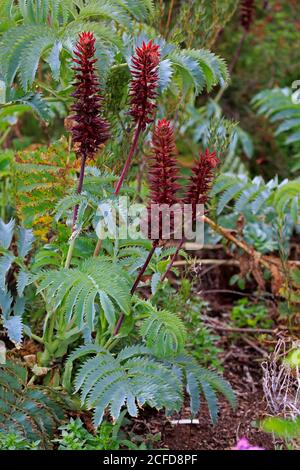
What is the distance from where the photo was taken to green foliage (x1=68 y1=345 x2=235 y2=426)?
213cm

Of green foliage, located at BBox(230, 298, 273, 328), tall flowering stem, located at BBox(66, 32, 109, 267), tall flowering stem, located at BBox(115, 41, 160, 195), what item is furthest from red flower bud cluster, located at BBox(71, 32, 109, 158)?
green foliage, located at BBox(230, 298, 273, 328)

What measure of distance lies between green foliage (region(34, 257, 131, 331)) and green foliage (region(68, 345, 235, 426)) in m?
0.14

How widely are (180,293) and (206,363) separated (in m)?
0.43

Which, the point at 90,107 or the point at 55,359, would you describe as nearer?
the point at 90,107

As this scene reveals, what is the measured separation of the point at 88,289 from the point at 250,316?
5.25 ft

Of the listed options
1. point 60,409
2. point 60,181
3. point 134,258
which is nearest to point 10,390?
point 60,409

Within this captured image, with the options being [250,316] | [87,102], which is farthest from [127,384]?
[250,316]

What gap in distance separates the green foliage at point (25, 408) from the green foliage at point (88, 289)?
0.35 metres

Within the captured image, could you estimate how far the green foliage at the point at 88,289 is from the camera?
2105 mm

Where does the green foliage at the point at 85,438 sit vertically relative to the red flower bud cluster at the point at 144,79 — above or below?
below

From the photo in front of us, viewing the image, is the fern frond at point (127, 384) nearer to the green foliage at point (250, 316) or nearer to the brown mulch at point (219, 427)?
the brown mulch at point (219, 427)

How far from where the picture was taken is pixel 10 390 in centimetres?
240

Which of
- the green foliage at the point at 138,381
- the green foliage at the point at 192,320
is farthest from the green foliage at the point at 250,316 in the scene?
the green foliage at the point at 138,381

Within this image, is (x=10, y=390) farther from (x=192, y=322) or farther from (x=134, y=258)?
(x=192, y=322)
